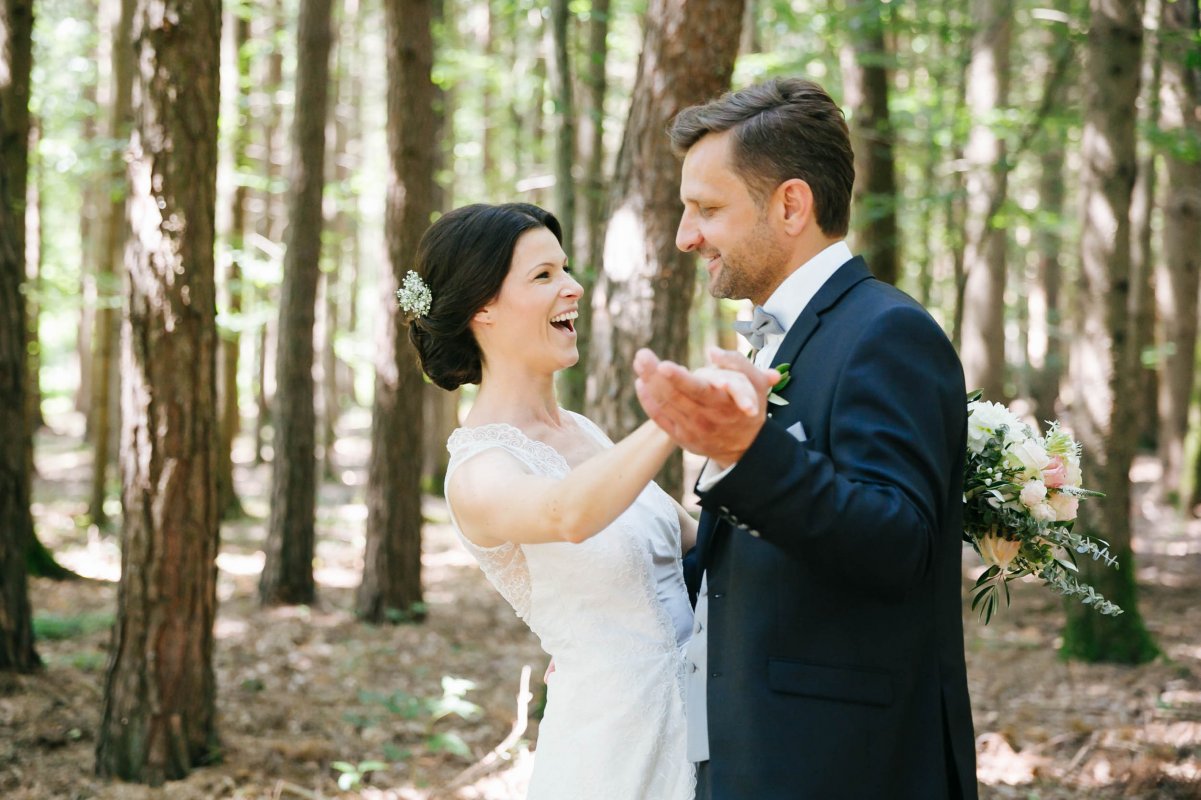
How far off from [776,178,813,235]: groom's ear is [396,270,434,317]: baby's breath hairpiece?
113 cm

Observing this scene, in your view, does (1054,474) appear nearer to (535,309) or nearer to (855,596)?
(855,596)

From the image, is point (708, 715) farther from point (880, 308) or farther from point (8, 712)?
point (8, 712)

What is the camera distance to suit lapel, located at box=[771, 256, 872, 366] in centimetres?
232

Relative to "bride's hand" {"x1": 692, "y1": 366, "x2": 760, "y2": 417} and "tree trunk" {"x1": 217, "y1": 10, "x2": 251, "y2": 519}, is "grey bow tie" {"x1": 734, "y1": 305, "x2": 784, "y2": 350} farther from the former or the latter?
"tree trunk" {"x1": 217, "y1": 10, "x2": 251, "y2": 519}

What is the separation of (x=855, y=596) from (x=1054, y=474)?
77 cm

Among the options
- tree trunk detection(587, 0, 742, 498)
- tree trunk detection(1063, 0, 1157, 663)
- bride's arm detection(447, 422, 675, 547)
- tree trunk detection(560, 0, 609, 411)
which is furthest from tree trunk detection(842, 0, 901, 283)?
bride's arm detection(447, 422, 675, 547)

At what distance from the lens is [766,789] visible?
218 centimetres

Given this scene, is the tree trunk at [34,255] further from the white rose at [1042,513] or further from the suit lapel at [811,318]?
the white rose at [1042,513]

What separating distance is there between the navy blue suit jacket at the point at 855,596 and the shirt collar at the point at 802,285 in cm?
5

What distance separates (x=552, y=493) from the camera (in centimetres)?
224

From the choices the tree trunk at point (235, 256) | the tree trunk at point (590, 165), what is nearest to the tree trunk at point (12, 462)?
the tree trunk at point (590, 165)

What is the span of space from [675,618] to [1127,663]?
6222 mm

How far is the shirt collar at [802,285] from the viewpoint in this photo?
2.42 m

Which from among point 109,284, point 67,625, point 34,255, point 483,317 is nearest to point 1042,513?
point 483,317
